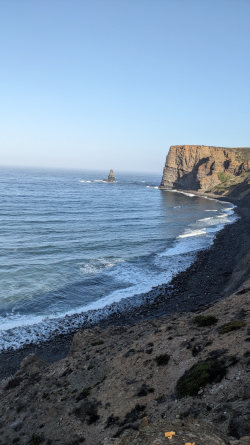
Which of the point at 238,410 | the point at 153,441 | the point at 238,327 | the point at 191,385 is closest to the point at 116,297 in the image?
the point at 238,327

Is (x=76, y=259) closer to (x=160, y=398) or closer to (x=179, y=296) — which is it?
(x=179, y=296)

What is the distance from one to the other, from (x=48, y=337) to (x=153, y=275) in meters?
19.4

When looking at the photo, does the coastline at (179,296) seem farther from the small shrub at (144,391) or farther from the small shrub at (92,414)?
the small shrub at (144,391)

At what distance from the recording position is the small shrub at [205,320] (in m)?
18.4

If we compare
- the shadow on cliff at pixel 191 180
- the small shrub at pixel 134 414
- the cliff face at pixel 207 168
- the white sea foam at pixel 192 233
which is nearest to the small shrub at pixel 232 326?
the small shrub at pixel 134 414

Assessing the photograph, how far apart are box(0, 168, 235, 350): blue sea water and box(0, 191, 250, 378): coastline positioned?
1.58m

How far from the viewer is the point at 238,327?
635 inches

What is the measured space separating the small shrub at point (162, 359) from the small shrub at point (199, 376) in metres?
1.62

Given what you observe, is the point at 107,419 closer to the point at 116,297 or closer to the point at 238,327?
the point at 238,327

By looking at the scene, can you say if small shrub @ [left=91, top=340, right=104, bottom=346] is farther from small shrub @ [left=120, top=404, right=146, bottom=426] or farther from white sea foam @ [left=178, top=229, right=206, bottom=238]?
white sea foam @ [left=178, top=229, right=206, bottom=238]

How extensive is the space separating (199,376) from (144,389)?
269 cm

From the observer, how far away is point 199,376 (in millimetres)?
12953

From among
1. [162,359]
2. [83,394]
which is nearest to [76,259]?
[83,394]

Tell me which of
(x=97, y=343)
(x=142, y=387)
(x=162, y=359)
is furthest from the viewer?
(x=97, y=343)
